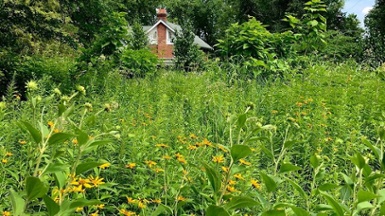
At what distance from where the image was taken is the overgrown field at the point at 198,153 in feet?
2.70

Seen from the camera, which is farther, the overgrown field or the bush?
the bush

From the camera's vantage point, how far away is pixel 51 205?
69 centimetres

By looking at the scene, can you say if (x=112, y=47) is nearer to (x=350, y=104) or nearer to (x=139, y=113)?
(x=139, y=113)

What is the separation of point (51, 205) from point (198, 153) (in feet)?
4.90

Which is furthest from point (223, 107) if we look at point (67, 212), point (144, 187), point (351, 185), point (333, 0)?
point (333, 0)

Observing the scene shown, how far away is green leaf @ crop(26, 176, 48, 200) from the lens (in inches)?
26.1

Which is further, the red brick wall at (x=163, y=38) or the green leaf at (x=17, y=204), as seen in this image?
the red brick wall at (x=163, y=38)

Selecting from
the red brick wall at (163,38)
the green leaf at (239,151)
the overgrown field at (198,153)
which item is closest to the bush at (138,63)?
the overgrown field at (198,153)

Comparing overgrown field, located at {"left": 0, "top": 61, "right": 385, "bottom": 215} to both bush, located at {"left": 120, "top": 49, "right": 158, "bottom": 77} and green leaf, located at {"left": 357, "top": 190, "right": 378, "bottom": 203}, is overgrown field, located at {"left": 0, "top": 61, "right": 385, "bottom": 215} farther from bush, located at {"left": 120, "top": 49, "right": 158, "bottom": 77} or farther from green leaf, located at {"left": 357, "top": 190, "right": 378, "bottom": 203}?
bush, located at {"left": 120, "top": 49, "right": 158, "bottom": 77}

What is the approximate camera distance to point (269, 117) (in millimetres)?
3385

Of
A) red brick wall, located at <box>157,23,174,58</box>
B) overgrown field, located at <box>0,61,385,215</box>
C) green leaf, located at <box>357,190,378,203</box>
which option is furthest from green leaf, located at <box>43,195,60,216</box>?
red brick wall, located at <box>157,23,174,58</box>

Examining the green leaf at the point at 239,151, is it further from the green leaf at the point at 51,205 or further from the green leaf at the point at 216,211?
the green leaf at the point at 51,205

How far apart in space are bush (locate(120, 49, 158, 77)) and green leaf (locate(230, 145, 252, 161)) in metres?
5.01

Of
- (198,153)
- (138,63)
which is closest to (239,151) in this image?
(198,153)
